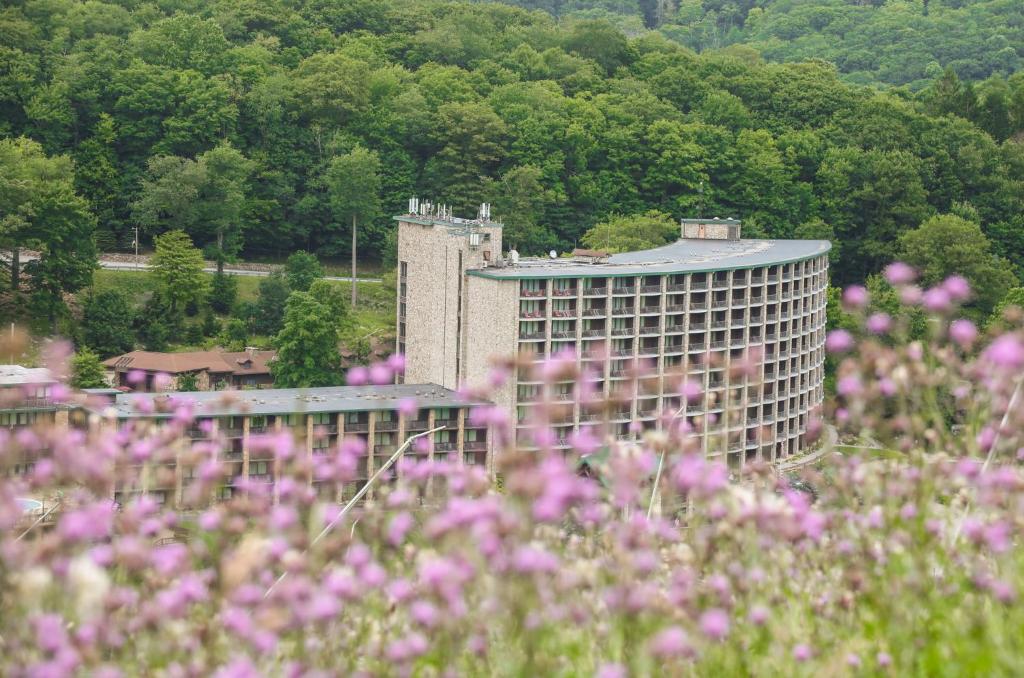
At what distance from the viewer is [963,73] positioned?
15262cm

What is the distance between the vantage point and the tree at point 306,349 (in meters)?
60.2

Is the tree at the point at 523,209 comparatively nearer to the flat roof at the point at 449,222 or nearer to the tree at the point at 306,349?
the flat roof at the point at 449,222

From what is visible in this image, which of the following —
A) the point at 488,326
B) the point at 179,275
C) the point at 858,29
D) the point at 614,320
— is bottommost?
the point at 488,326

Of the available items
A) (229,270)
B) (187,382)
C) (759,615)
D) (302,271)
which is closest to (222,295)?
(302,271)

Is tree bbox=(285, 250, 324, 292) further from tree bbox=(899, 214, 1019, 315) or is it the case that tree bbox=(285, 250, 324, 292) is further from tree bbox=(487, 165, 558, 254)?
tree bbox=(899, 214, 1019, 315)

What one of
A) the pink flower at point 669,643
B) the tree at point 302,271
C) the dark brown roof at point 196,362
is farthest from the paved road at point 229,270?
the pink flower at point 669,643

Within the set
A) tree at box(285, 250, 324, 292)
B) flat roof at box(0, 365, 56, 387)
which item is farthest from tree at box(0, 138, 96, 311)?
flat roof at box(0, 365, 56, 387)

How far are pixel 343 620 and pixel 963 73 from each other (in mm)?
149582

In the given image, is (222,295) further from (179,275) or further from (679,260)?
(679,260)

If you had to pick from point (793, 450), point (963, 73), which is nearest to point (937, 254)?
point (793, 450)

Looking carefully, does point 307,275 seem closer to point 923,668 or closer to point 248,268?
point 248,268

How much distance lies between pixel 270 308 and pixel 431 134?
19.6 m

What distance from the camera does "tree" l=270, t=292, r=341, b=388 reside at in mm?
60188

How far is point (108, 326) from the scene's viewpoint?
63031mm
